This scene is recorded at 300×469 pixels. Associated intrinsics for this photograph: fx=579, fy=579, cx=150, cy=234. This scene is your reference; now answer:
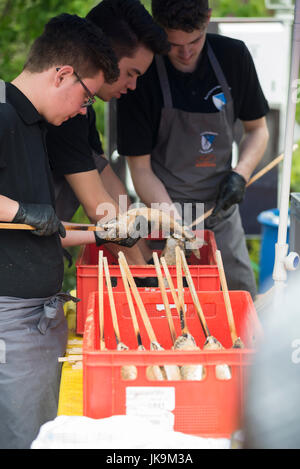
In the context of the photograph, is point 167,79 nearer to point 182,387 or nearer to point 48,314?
point 48,314

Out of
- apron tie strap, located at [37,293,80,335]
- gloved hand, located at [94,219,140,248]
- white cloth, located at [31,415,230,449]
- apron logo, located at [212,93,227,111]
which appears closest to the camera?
white cloth, located at [31,415,230,449]

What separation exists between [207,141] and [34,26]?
8.84 feet

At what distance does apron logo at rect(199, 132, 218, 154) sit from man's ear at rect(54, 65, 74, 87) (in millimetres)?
1268

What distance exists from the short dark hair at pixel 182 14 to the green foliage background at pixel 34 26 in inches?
57.0

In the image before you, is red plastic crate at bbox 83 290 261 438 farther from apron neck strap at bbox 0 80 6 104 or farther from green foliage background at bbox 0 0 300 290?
green foliage background at bbox 0 0 300 290

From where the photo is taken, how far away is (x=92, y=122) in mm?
2648

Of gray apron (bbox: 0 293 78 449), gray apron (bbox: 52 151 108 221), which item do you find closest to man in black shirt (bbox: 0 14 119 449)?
gray apron (bbox: 0 293 78 449)

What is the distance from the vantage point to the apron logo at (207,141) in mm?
3078

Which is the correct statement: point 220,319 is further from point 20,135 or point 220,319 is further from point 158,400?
point 20,135

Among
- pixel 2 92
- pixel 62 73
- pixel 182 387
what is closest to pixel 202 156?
pixel 62 73

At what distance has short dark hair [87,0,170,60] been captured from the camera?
242 centimetres

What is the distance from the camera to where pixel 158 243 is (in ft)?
9.53

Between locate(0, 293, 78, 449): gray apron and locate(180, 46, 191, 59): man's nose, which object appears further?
locate(180, 46, 191, 59): man's nose

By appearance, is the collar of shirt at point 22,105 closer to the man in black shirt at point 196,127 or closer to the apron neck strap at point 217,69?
the man in black shirt at point 196,127
